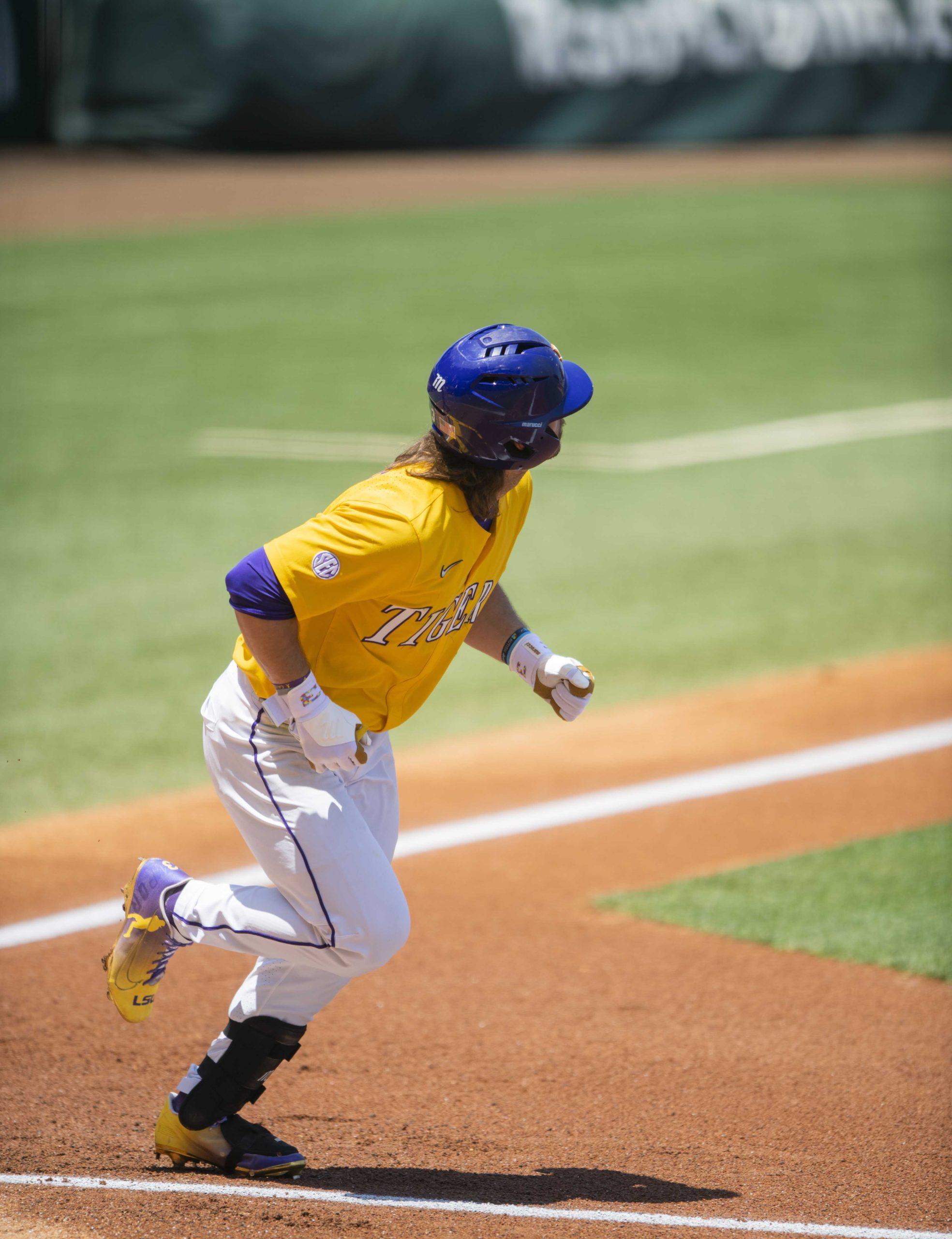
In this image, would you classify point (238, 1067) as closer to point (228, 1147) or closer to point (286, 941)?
point (228, 1147)

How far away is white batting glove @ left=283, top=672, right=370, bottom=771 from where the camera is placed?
131 inches

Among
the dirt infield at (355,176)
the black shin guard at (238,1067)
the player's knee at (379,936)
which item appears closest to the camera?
the player's knee at (379,936)

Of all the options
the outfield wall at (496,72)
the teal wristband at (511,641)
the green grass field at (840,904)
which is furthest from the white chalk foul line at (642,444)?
the outfield wall at (496,72)

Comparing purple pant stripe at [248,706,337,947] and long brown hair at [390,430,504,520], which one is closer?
purple pant stripe at [248,706,337,947]

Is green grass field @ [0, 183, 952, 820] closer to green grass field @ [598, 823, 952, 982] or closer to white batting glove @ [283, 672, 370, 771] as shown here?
green grass field @ [598, 823, 952, 982]

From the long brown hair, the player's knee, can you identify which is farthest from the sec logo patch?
the player's knee

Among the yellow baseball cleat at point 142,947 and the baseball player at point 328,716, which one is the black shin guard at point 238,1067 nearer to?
the baseball player at point 328,716

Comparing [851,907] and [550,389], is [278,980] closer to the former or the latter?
[550,389]

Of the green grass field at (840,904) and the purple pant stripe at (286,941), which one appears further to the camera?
the green grass field at (840,904)

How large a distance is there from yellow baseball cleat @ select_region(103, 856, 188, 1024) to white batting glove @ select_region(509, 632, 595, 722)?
1060mm

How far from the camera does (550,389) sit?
3.56 metres

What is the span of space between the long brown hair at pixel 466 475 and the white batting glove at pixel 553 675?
0.50 meters

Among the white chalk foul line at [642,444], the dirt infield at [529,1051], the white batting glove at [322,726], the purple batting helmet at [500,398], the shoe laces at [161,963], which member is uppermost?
the purple batting helmet at [500,398]

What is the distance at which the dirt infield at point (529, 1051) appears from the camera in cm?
347
